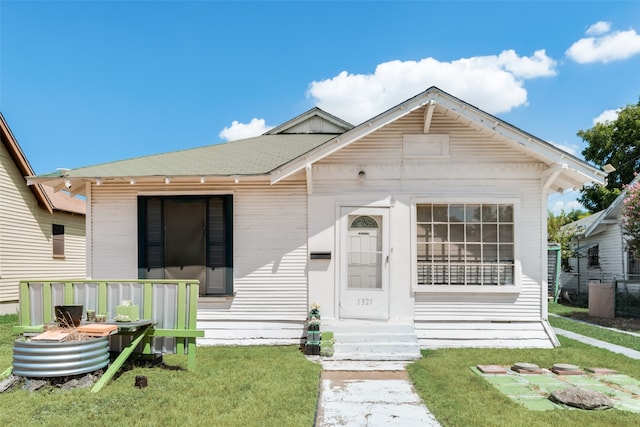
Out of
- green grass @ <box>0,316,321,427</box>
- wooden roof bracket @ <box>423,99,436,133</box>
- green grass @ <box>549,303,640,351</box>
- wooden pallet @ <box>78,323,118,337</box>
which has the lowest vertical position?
green grass @ <box>549,303,640,351</box>

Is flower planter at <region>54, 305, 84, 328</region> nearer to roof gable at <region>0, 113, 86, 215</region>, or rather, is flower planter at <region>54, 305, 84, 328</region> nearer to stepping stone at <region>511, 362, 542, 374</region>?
stepping stone at <region>511, 362, 542, 374</region>

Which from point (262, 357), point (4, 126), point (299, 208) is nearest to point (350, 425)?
point (262, 357)

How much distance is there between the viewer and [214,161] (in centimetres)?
942

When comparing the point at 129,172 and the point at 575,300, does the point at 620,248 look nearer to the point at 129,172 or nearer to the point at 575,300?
the point at 575,300

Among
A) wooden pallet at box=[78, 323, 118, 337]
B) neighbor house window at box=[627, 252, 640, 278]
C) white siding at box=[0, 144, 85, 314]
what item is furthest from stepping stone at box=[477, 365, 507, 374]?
white siding at box=[0, 144, 85, 314]

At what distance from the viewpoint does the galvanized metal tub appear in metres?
5.34

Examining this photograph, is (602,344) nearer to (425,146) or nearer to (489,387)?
(489,387)

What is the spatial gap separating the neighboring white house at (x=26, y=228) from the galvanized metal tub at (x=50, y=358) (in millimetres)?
10871

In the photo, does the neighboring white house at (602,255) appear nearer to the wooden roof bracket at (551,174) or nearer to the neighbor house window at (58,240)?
the wooden roof bracket at (551,174)

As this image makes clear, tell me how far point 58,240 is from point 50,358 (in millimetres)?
13964

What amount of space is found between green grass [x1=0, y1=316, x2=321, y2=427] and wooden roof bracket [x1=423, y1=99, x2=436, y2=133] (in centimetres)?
460

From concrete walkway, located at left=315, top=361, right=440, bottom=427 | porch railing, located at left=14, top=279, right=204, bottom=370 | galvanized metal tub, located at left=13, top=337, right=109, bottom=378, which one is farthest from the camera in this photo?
porch railing, located at left=14, top=279, right=204, bottom=370

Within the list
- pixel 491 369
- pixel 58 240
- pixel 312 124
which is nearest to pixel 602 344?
pixel 491 369

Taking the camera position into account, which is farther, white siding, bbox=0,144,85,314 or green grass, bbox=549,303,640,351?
white siding, bbox=0,144,85,314
